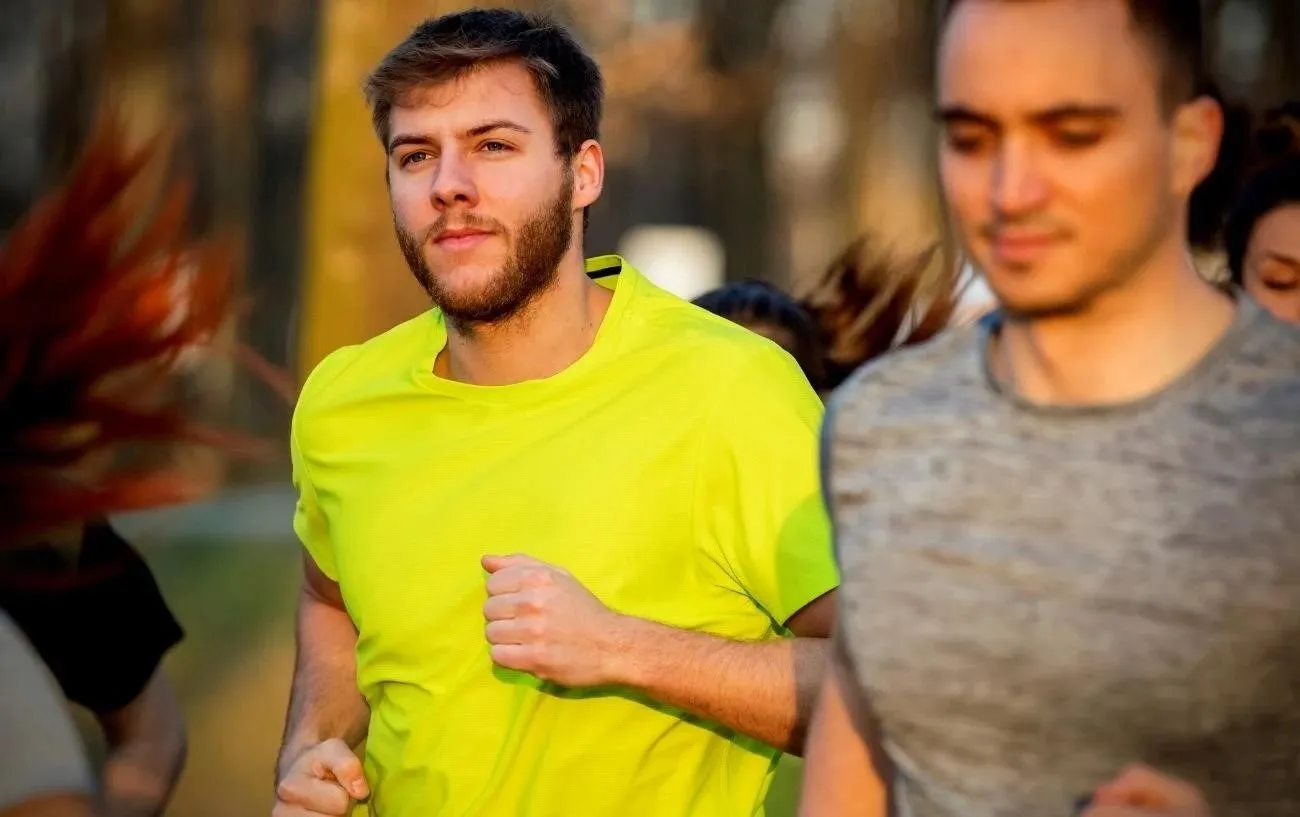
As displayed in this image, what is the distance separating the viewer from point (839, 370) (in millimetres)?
5527

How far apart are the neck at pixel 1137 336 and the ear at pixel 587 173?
5.46 feet

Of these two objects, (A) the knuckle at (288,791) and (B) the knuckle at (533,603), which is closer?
(B) the knuckle at (533,603)

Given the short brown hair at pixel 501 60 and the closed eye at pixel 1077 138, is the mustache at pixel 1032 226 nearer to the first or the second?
the closed eye at pixel 1077 138

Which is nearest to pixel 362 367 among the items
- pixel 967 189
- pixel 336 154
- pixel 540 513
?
pixel 540 513

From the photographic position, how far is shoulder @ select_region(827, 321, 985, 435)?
246cm

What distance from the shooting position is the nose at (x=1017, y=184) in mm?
2242

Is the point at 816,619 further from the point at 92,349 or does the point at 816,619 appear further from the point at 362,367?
the point at 92,349

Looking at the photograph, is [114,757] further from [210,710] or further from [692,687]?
[210,710]

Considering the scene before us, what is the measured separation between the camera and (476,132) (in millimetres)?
3734

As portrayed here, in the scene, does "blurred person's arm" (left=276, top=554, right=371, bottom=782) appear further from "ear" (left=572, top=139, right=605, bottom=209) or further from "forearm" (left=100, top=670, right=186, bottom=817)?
"ear" (left=572, top=139, right=605, bottom=209)

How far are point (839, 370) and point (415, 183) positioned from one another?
2.01m

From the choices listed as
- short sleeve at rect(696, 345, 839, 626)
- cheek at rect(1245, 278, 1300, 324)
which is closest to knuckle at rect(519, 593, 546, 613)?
short sleeve at rect(696, 345, 839, 626)

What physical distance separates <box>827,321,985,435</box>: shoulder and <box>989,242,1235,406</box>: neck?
13 cm

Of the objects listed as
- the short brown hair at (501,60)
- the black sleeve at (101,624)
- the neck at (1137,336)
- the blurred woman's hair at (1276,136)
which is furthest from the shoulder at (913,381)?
the blurred woman's hair at (1276,136)
